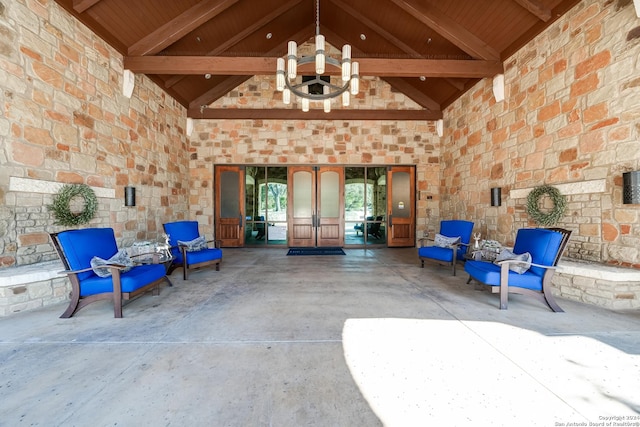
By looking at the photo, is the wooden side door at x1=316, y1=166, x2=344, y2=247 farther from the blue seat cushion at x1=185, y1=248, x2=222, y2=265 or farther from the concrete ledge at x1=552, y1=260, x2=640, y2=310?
the concrete ledge at x1=552, y1=260, x2=640, y2=310

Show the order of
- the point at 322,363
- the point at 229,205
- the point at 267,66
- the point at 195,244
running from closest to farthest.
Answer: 1. the point at 322,363
2. the point at 195,244
3. the point at 267,66
4. the point at 229,205

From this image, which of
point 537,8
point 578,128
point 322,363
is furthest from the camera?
point 537,8

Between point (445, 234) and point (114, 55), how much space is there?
6.84 m

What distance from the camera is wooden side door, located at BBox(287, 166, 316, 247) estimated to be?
7.19 meters

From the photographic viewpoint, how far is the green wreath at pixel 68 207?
11.2 feet

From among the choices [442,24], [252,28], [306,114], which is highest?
[252,28]

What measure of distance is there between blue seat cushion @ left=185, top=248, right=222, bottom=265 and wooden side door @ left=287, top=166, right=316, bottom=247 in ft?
9.48

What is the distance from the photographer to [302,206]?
724 centimetres

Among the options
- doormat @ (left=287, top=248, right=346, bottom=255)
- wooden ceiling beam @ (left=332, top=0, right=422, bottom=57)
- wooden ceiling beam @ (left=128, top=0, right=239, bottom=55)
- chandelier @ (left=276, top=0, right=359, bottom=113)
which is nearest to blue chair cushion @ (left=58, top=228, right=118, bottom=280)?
chandelier @ (left=276, top=0, right=359, bottom=113)

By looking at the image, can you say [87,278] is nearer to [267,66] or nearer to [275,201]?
[267,66]

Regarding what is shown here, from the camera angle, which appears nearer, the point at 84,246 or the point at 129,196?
the point at 84,246

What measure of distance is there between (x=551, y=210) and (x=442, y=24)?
3.54 m

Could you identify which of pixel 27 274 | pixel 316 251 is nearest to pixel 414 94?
pixel 316 251

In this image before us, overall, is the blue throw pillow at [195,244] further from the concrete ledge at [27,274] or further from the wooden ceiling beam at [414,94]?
the wooden ceiling beam at [414,94]
